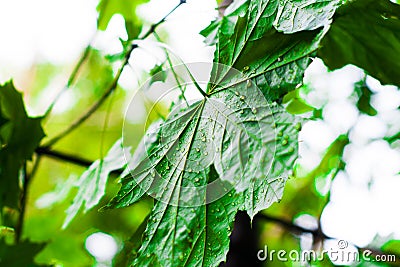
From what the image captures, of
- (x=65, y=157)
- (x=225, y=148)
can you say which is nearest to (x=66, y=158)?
(x=65, y=157)

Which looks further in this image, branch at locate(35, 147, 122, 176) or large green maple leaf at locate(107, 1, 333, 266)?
branch at locate(35, 147, 122, 176)

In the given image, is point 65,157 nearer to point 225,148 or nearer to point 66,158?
point 66,158

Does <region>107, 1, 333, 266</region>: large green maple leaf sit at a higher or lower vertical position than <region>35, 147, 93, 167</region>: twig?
higher

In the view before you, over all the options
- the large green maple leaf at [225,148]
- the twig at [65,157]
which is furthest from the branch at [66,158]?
the large green maple leaf at [225,148]

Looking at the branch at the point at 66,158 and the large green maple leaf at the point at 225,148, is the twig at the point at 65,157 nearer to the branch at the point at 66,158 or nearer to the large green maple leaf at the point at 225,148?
the branch at the point at 66,158

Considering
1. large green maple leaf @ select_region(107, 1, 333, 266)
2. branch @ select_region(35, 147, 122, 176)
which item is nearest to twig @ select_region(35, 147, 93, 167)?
branch @ select_region(35, 147, 122, 176)

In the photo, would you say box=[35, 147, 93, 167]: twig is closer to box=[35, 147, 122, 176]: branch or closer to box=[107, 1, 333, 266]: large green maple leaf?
box=[35, 147, 122, 176]: branch

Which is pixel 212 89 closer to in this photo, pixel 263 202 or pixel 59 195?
pixel 263 202

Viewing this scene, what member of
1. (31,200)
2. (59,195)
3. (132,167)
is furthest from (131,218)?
(132,167)
